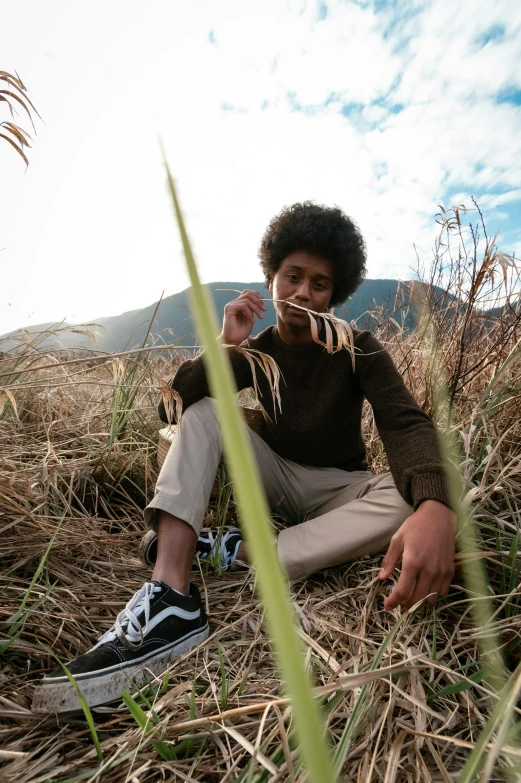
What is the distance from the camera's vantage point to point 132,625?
3.07 feet

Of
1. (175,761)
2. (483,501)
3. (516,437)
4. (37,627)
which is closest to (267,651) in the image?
(175,761)

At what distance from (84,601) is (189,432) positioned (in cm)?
53

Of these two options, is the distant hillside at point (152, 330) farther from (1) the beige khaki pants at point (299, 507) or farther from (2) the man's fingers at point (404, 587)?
(2) the man's fingers at point (404, 587)

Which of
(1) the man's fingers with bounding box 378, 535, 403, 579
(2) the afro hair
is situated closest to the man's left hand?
(1) the man's fingers with bounding box 378, 535, 403, 579

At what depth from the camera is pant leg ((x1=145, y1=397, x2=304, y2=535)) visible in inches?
48.5

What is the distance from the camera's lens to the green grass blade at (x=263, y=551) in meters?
0.08

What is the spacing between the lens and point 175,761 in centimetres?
64

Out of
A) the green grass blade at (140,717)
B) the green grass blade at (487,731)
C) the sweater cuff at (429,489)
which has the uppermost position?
the green grass blade at (487,731)

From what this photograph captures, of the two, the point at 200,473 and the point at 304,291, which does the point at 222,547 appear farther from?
Result: the point at 304,291

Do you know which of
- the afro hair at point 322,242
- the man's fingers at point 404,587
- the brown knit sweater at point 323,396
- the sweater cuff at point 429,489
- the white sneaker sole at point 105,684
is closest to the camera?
the white sneaker sole at point 105,684

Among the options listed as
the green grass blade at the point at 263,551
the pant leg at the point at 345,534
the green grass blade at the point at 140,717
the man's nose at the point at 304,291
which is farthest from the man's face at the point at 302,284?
the green grass blade at the point at 263,551

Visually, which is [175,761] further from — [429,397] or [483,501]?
[429,397]

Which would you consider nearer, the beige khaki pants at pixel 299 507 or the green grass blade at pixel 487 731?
the green grass blade at pixel 487 731

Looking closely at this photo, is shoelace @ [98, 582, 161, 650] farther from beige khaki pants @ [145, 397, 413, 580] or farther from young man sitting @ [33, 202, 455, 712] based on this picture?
beige khaki pants @ [145, 397, 413, 580]
